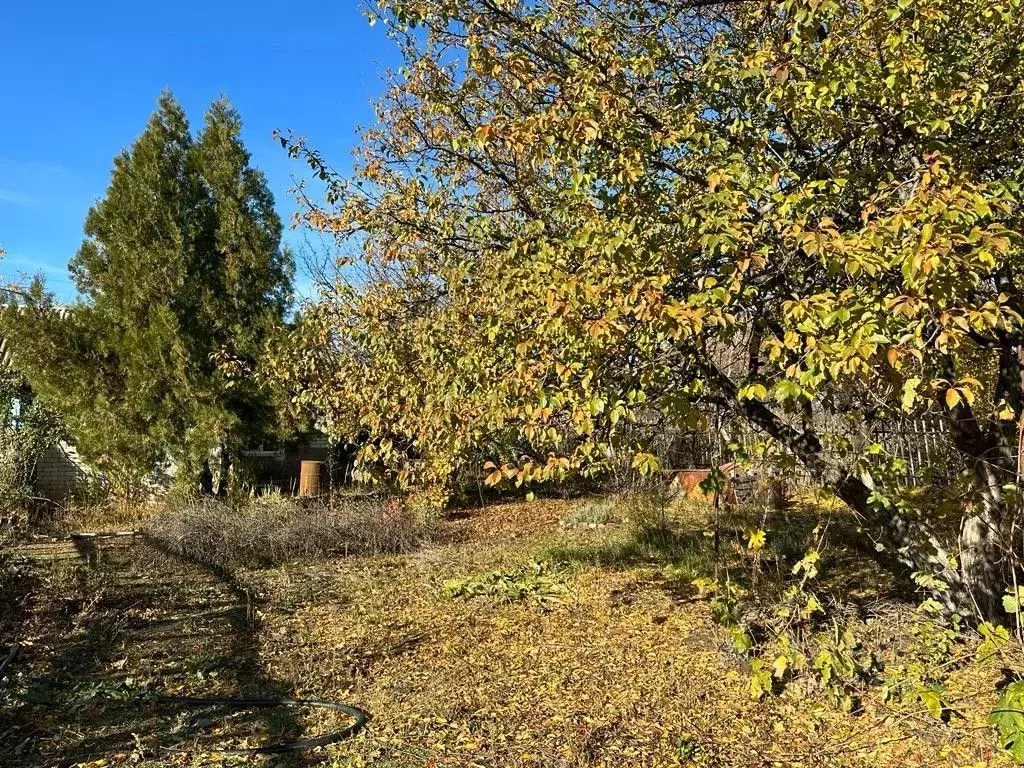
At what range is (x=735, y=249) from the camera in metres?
2.92

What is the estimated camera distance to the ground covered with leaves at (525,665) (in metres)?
3.46

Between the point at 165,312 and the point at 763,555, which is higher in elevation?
the point at 165,312

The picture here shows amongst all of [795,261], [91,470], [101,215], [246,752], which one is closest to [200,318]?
[101,215]

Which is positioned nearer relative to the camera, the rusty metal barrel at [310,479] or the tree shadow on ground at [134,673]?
the tree shadow on ground at [134,673]

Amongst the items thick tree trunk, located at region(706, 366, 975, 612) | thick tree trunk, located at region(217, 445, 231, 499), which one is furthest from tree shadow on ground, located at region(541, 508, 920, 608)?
thick tree trunk, located at region(217, 445, 231, 499)

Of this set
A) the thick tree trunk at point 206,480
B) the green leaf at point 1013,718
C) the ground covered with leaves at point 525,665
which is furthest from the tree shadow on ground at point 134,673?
the thick tree trunk at point 206,480

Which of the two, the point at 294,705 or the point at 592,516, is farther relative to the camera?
the point at 592,516

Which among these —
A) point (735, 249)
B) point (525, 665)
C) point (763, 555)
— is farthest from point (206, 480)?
point (735, 249)

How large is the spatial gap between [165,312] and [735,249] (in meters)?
9.89

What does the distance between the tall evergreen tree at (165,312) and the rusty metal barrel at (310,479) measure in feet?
3.80

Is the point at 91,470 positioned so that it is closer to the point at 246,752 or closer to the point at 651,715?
the point at 246,752

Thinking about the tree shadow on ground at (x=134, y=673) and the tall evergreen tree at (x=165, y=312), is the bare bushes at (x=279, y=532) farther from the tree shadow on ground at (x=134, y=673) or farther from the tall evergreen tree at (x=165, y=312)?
the tall evergreen tree at (x=165, y=312)

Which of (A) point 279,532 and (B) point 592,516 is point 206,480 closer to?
(A) point 279,532

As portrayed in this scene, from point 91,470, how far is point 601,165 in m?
10.8
